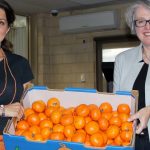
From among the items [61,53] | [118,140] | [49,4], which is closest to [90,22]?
[49,4]

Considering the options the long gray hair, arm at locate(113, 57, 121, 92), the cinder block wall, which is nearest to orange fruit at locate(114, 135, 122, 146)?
arm at locate(113, 57, 121, 92)

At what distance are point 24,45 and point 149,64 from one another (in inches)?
207

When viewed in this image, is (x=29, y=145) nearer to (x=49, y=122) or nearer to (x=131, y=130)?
(x=49, y=122)

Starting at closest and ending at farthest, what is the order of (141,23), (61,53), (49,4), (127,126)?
(127,126), (141,23), (49,4), (61,53)

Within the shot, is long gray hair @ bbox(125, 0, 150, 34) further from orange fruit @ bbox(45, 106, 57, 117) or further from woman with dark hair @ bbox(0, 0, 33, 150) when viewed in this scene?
orange fruit @ bbox(45, 106, 57, 117)

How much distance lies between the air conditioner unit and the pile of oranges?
4530mm

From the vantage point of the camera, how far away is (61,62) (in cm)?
666

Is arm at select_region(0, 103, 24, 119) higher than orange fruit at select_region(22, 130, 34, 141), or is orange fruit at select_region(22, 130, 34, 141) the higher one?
arm at select_region(0, 103, 24, 119)

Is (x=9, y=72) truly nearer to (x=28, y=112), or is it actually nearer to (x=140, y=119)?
(x=28, y=112)

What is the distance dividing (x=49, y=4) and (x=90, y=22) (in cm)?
76

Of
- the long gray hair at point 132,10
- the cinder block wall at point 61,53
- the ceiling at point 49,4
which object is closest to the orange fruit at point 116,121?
the long gray hair at point 132,10

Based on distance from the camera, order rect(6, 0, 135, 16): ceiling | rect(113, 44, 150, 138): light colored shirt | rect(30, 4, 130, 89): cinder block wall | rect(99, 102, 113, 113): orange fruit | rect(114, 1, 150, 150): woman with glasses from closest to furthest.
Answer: rect(99, 102, 113, 113): orange fruit → rect(114, 1, 150, 150): woman with glasses → rect(113, 44, 150, 138): light colored shirt → rect(6, 0, 135, 16): ceiling → rect(30, 4, 130, 89): cinder block wall

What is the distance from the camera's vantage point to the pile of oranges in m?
1.24

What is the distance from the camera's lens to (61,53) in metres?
6.64
